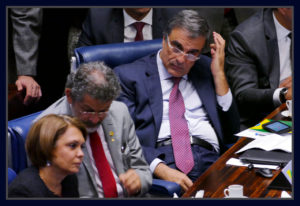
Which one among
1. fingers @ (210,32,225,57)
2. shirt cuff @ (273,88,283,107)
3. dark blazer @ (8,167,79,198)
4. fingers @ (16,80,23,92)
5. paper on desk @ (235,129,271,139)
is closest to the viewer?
dark blazer @ (8,167,79,198)

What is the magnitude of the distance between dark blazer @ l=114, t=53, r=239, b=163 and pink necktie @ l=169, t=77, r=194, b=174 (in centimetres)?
6

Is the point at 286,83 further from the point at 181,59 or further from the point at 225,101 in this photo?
the point at 181,59

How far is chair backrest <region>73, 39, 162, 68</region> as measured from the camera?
2.78 m

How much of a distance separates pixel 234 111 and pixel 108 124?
2.85ft

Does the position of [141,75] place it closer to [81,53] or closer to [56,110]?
[81,53]

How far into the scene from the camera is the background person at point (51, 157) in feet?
7.41

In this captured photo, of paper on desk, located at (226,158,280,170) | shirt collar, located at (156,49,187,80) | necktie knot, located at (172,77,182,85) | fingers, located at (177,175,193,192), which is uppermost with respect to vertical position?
shirt collar, located at (156,49,187,80)

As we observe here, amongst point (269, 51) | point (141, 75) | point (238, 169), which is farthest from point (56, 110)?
point (269, 51)

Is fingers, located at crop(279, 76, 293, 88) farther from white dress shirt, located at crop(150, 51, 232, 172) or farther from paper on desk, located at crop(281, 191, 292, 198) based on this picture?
paper on desk, located at crop(281, 191, 292, 198)

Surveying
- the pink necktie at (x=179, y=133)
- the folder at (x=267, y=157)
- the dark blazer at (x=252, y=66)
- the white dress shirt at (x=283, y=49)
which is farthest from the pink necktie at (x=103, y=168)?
the white dress shirt at (x=283, y=49)

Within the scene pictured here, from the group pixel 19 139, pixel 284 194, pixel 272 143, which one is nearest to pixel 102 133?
pixel 19 139

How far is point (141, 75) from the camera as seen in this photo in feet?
9.66

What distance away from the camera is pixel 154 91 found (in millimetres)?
2908

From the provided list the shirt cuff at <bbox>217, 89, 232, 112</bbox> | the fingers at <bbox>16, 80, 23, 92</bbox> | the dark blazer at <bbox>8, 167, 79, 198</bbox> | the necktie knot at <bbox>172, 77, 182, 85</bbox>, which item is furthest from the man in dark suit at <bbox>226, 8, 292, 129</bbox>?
the dark blazer at <bbox>8, 167, 79, 198</bbox>
